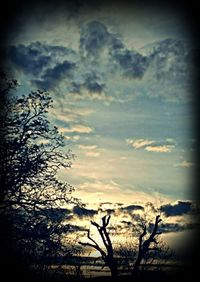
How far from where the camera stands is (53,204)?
10008mm

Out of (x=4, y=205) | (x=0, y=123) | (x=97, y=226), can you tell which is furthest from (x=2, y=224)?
(x=97, y=226)

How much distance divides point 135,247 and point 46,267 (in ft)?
22.7

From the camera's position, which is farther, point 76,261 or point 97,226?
point 97,226

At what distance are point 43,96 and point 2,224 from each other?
3145 mm

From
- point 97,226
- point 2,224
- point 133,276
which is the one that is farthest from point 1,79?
point 133,276

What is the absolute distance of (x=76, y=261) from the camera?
10.3 meters

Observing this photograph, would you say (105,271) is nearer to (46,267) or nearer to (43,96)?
(46,267)

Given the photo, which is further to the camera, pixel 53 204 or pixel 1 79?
pixel 53 204

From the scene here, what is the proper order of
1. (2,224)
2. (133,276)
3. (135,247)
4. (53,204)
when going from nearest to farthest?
(2,224) < (53,204) < (133,276) < (135,247)

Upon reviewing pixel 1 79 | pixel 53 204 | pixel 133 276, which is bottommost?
pixel 133 276

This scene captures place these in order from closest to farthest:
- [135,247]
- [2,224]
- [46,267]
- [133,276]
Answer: [2,224] → [46,267] → [133,276] → [135,247]

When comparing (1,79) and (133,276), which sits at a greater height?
(1,79)

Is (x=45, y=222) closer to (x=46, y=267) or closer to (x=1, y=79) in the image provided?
(x=46, y=267)

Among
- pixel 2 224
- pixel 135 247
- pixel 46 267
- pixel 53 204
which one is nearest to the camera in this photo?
pixel 2 224
